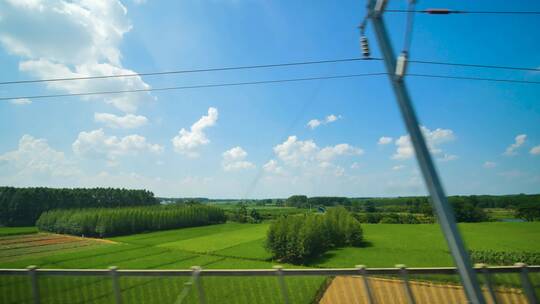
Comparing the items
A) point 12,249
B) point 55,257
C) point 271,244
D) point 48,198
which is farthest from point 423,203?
point 48,198

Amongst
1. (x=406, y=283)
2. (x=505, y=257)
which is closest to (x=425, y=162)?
(x=406, y=283)

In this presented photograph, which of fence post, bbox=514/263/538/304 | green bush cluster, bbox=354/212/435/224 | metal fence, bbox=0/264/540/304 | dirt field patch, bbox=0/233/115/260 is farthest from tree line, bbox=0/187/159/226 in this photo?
fence post, bbox=514/263/538/304

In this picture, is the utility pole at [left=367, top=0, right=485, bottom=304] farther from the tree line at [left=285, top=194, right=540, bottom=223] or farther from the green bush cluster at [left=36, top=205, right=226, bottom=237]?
the green bush cluster at [left=36, top=205, right=226, bottom=237]

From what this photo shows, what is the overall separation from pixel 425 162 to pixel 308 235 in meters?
39.5

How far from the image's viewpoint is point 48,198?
86688mm

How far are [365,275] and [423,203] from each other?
256 feet

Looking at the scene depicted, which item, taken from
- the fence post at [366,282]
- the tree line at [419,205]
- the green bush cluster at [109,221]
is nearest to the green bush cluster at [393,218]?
the tree line at [419,205]

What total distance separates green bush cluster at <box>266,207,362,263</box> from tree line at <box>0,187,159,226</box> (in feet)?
246

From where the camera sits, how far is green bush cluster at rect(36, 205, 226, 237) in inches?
2726

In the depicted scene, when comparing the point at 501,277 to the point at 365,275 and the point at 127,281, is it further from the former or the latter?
the point at 127,281

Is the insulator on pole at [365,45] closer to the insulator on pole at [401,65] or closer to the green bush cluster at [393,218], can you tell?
the insulator on pole at [401,65]

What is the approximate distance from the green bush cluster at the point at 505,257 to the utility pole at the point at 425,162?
37607mm

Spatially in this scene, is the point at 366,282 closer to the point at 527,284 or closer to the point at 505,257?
the point at 527,284

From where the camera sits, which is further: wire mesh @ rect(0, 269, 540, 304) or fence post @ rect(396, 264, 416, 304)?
wire mesh @ rect(0, 269, 540, 304)
